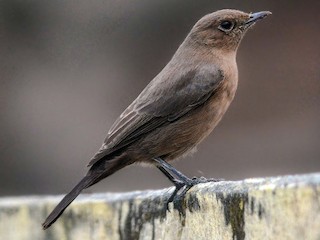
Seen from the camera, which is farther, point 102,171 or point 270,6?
point 270,6

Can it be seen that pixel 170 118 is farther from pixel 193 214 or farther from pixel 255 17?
pixel 193 214

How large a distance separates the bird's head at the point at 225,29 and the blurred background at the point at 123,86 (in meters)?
3.33

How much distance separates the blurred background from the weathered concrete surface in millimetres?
4725

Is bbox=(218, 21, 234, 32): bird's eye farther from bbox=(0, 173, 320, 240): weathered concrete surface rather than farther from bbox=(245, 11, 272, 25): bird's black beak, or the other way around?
bbox=(0, 173, 320, 240): weathered concrete surface

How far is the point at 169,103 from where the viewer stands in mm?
6613

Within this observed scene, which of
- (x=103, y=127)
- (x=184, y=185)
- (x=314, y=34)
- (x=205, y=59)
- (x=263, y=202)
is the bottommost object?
(x=263, y=202)

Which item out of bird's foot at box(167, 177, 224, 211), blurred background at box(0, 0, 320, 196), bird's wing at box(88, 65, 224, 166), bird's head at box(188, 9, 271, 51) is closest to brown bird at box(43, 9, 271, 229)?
bird's wing at box(88, 65, 224, 166)

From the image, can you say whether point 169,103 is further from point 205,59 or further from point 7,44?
point 7,44

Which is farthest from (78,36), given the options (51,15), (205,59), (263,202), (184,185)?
(263,202)

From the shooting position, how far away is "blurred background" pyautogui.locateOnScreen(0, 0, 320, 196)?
10.9 meters

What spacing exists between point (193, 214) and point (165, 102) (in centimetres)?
188

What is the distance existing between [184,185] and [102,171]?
83 cm

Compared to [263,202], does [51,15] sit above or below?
above

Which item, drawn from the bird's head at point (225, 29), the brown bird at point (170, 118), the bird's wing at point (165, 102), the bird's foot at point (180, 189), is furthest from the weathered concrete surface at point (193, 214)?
the bird's head at point (225, 29)
